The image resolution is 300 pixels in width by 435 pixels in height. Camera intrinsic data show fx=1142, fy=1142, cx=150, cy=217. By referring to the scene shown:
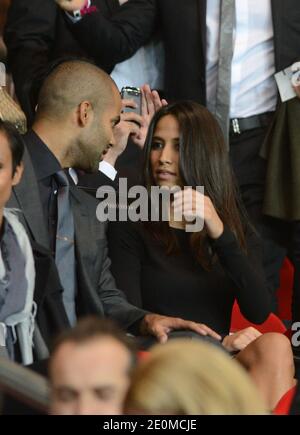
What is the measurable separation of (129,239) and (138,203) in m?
0.14

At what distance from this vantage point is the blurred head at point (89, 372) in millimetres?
2018

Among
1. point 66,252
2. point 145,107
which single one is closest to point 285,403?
point 66,252

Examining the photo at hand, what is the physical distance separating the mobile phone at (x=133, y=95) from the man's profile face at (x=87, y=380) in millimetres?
2490

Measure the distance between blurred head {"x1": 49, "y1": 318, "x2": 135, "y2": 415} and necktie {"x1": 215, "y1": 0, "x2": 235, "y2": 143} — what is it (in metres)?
2.42

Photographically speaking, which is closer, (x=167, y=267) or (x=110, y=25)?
(x=167, y=267)

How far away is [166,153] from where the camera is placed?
396cm

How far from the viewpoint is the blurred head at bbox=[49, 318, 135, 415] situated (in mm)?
2018


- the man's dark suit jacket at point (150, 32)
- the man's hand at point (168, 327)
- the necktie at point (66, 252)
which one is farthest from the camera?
the man's dark suit jacket at point (150, 32)

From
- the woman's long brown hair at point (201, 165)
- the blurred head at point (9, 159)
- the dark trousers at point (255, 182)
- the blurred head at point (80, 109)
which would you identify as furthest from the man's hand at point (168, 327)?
the dark trousers at point (255, 182)

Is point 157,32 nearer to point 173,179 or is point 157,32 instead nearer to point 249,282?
point 173,179

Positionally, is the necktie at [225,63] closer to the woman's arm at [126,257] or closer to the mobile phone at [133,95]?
the mobile phone at [133,95]

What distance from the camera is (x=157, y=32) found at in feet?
15.5

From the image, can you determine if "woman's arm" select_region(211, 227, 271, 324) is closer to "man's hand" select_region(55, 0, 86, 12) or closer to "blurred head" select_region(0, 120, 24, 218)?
"blurred head" select_region(0, 120, 24, 218)
